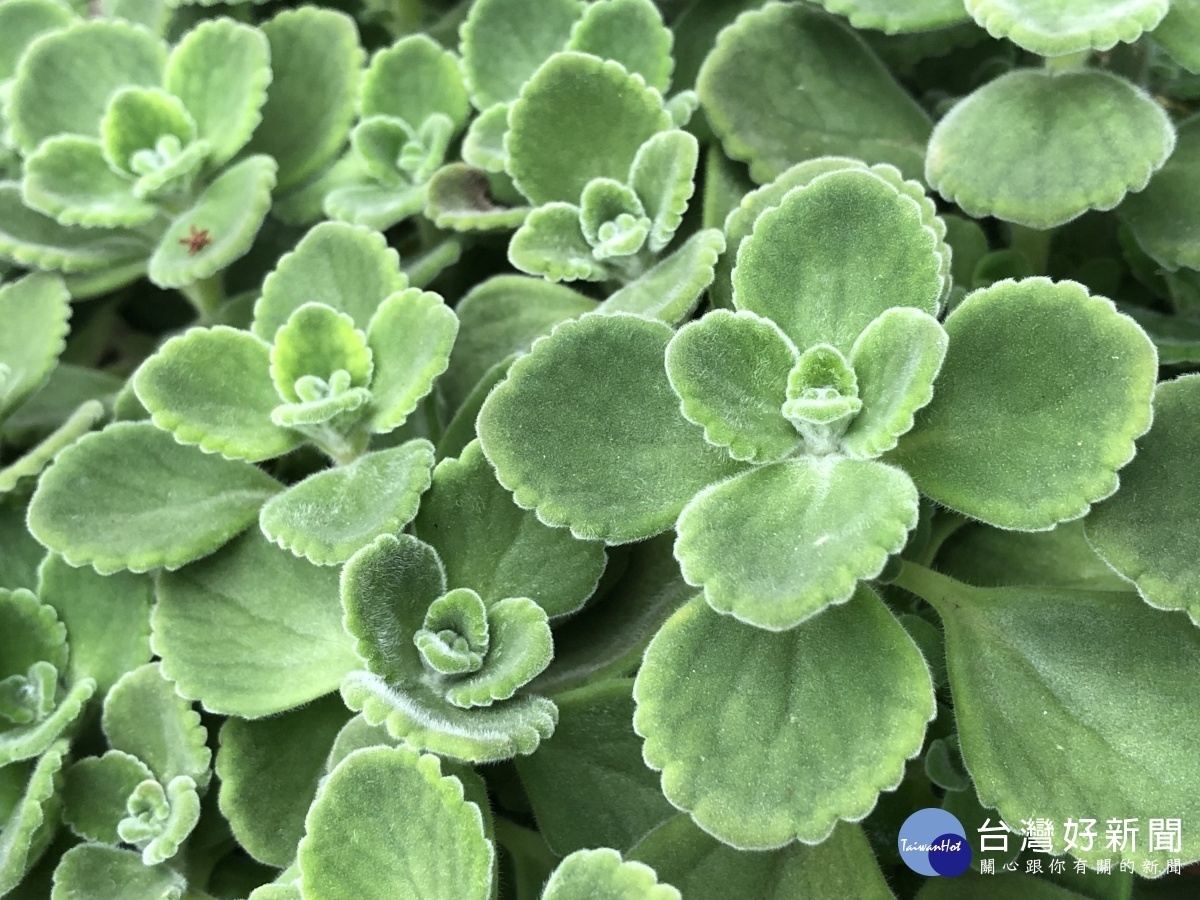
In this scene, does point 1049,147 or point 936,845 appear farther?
point 1049,147

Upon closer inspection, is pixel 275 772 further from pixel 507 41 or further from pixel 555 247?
pixel 507 41

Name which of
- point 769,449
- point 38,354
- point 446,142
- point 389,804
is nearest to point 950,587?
point 769,449

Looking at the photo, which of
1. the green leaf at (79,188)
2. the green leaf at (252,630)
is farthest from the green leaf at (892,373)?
the green leaf at (79,188)

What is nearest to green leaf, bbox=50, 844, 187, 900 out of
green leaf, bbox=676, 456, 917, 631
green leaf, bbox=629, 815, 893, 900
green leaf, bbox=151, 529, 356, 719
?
green leaf, bbox=151, 529, 356, 719

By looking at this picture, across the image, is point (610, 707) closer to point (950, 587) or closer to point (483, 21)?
point (950, 587)

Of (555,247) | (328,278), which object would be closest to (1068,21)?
(555,247)

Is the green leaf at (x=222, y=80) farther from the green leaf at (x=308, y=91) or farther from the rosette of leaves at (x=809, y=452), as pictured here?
the rosette of leaves at (x=809, y=452)
